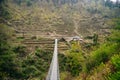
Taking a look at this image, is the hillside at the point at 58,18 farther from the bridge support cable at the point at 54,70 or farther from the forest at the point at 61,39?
the bridge support cable at the point at 54,70

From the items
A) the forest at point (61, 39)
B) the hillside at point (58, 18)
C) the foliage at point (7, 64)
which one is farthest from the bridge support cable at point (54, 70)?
the hillside at point (58, 18)

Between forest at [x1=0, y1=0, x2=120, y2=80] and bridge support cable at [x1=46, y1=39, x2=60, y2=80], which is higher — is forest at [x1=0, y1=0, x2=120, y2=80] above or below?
above

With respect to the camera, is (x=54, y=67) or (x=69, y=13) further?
(x=69, y=13)

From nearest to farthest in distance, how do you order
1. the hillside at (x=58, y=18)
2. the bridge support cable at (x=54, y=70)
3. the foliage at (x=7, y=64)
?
the bridge support cable at (x=54, y=70), the foliage at (x=7, y=64), the hillside at (x=58, y=18)

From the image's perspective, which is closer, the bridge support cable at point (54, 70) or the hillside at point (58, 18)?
the bridge support cable at point (54, 70)

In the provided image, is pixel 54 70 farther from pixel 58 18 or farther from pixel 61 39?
pixel 58 18

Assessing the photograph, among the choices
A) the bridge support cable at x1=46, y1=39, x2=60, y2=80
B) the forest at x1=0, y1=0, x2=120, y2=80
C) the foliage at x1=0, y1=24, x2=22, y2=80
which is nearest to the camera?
the forest at x1=0, y1=0, x2=120, y2=80

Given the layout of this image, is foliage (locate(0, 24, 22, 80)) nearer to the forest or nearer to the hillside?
the forest

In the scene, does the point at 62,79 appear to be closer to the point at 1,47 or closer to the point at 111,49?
the point at 1,47

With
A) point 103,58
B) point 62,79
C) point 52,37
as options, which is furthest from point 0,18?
point 103,58

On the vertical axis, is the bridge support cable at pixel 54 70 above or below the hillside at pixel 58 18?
below

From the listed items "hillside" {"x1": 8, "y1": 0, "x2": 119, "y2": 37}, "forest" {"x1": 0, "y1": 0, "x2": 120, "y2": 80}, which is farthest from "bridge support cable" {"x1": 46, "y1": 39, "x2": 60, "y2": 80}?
"hillside" {"x1": 8, "y1": 0, "x2": 119, "y2": 37}
